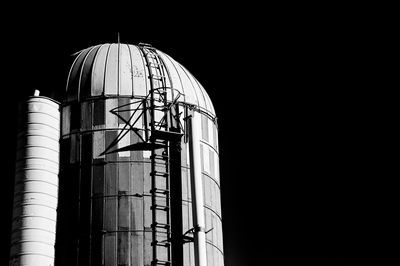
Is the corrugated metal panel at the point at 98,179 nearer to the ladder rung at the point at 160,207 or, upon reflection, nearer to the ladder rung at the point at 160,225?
the ladder rung at the point at 160,207

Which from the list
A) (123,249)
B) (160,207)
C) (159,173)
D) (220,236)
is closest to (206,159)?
(159,173)

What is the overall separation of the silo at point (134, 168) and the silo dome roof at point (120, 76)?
0.04 metres

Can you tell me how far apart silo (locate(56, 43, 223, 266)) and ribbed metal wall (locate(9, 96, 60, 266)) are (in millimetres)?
1368

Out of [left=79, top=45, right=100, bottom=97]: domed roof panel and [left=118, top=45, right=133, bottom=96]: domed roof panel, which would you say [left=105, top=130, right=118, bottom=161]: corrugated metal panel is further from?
[left=79, top=45, right=100, bottom=97]: domed roof panel

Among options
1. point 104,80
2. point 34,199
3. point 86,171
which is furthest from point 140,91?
point 34,199

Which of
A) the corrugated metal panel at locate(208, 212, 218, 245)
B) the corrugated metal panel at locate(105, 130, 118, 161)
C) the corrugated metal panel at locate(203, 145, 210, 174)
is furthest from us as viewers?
the corrugated metal panel at locate(203, 145, 210, 174)

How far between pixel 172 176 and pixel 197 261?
14.9 feet

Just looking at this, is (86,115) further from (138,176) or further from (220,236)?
(220,236)

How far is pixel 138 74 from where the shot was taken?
40.3 metres

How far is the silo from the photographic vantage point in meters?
37.1

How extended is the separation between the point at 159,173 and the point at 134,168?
1020 millimetres

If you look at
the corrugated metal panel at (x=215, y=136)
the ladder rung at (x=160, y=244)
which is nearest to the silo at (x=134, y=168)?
the ladder rung at (x=160, y=244)

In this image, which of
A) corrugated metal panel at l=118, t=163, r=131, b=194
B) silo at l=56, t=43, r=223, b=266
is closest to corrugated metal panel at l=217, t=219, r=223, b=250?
silo at l=56, t=43, r=223, b=266

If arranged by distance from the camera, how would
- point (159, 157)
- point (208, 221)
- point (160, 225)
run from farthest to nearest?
point (208, 221) → point (159, 157) → point (160, 225)
